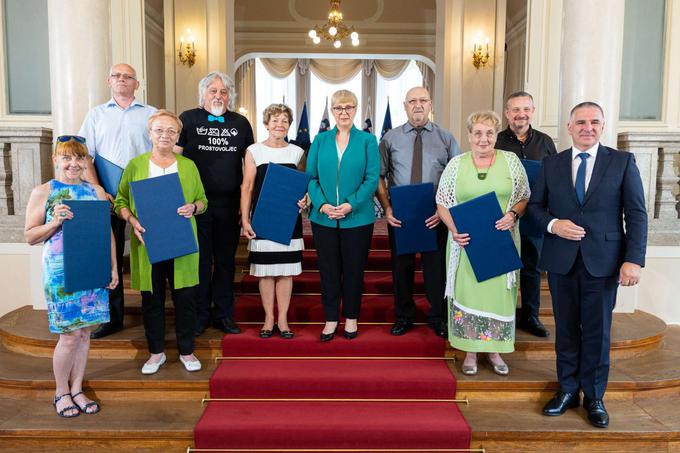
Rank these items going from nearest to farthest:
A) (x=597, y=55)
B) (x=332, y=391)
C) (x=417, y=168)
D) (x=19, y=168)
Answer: (x=332, y=391) < (x=417, y=168) < (x=597, y=55) < (x=19, y=168)

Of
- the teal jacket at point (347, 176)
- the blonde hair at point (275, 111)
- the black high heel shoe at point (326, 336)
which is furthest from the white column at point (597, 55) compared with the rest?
the black high heel shoe at point (326, 336)

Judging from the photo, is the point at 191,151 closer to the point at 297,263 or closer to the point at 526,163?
the point at 297,263

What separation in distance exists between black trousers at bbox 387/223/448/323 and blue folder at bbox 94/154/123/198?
179 centimetres

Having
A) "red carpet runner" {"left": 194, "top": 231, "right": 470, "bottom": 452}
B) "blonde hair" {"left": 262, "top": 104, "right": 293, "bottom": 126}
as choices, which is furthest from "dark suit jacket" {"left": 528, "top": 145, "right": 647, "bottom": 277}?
"blonde hair" {"left": 262, "top": 104, "right": 293, "bottom": 126}

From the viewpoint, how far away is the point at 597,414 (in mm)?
2791

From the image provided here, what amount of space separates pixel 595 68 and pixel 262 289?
303 cm

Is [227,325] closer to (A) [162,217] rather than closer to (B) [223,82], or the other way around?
(A) [162,217]

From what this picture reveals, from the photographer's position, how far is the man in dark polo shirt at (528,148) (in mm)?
3424

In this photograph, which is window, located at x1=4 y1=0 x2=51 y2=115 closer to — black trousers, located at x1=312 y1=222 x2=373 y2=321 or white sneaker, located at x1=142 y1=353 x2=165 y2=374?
white sneaker, located at x1=142 y1=353 x2=165 y2=374

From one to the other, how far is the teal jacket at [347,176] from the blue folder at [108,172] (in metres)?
1.24

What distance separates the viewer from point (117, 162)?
11.3ft

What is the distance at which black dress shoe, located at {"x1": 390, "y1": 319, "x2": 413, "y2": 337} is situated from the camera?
356cm

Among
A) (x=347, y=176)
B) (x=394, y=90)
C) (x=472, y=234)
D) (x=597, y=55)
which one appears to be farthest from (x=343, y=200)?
(x=394, y=90)

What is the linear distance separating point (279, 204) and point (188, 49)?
457cm
